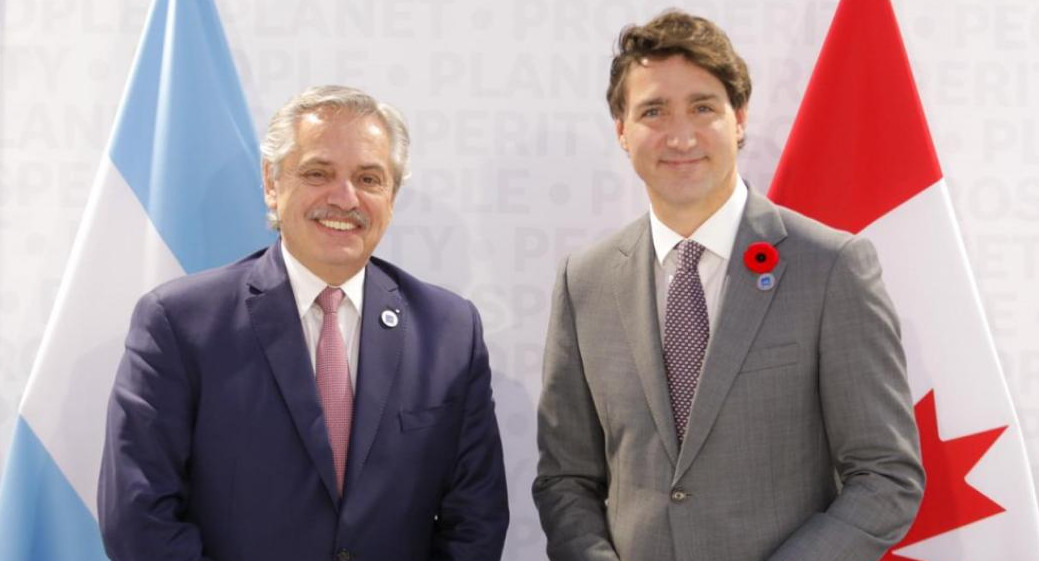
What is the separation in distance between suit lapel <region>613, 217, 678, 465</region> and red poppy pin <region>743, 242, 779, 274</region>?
0.20m

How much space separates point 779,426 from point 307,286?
38.5 inches

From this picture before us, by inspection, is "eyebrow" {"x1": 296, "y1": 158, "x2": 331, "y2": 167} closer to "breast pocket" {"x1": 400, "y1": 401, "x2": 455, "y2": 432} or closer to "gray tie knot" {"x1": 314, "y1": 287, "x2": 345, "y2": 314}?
"gray tie knot" {"x1": 314, "y1": 287, "x2": 345, "y2": 314}

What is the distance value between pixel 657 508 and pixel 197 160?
4.86 feet

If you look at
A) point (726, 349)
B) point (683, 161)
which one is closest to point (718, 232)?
point (683, 161)

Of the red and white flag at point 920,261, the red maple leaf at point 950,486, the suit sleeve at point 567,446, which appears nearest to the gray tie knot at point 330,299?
the suit sleeve at point 567,446

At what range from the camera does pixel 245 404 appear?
2.10 m

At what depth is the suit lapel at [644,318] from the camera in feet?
6.77

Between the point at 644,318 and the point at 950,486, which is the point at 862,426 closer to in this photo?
the point at 644,318

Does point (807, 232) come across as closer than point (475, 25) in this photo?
Yes

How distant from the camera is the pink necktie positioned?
2141 millimetres

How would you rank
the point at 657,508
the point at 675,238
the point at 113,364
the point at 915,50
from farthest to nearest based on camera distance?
the point at 915,50, the point at 113,364, the point at 675,238, the point at 657,508

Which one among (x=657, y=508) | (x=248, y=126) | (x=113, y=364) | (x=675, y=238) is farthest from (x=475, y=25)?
(x=657, y=508)

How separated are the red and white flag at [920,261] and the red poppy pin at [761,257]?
0.69 meters

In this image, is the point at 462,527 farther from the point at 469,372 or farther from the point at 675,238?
the point at 675,238
